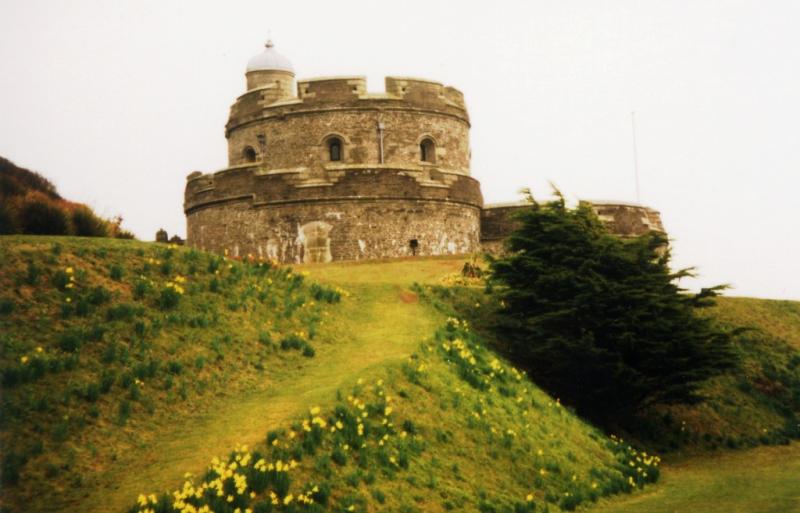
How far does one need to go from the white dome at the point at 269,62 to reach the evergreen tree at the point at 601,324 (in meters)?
17.6

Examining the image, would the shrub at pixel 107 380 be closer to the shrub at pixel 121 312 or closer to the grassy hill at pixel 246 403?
the grassy hill at pixel 246 403

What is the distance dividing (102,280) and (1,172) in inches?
174

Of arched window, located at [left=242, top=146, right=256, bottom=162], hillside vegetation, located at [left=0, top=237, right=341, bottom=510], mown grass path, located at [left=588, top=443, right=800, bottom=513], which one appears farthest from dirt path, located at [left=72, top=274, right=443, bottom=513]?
arched window, located at [left=242, top=146, right=256, bottom=162]

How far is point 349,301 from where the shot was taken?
21.0 m

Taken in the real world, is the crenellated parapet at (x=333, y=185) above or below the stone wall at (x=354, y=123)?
below

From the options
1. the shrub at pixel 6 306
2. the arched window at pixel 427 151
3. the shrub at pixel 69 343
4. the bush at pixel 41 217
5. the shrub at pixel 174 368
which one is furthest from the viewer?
the arched window at pixel 427 151

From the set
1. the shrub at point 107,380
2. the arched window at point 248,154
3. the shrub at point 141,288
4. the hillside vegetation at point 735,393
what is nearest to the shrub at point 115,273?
the shrub at point 141,288

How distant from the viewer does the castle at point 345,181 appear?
30.9 m

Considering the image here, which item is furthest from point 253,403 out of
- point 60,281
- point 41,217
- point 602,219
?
point 602,219

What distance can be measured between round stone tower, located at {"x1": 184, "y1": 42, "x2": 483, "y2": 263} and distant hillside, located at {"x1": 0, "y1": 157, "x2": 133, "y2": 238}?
1038cm

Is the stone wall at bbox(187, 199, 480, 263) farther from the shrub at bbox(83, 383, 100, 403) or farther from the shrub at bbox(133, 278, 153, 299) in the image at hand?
the shrub at bbox(83, 383, 100, 403)

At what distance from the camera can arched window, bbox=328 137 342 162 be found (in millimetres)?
32938

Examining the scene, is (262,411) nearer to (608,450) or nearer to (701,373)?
(608,450)

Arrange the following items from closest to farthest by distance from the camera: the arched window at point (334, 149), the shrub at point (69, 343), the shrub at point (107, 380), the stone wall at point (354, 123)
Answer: the shrub at point (107, 380), the shrub at point (69, 343), the stone wall at point (354, 123), the arched window at point (334, 149)
